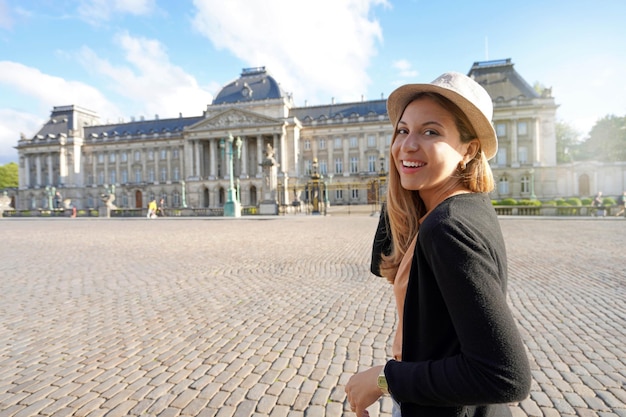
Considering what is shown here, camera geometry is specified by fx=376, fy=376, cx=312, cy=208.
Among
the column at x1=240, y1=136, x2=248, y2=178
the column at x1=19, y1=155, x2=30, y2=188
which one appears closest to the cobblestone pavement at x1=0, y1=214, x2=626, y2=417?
the column at x1=240, y1=136, x2=248, y2=178

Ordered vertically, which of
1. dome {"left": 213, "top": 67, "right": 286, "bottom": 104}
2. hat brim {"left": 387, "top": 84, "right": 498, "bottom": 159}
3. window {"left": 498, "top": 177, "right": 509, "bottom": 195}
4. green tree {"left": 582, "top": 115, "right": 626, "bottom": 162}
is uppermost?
dome {"left": 213, "top": 67, "right": 286, "bottom": 104}

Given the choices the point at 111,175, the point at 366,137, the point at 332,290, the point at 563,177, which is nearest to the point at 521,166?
the point at 563,177

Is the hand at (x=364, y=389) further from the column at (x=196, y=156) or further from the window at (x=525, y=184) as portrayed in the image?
the column at (x=196, y=156)

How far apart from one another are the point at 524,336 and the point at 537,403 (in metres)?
1.42

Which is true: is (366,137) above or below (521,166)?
above

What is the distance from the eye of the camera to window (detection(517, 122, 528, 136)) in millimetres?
53469

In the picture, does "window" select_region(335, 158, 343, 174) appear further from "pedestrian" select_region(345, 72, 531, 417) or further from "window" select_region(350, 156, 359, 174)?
"pedestrian" select_region(345, 72, 531, 417)

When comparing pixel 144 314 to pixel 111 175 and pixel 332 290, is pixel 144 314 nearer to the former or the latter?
pixel 332 290

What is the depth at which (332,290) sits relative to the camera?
20.4 ft

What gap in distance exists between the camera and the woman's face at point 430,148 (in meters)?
1.27

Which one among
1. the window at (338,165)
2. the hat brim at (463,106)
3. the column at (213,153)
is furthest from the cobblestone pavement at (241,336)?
the column at (213,153)

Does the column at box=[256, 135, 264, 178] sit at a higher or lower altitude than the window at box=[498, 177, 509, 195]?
higher

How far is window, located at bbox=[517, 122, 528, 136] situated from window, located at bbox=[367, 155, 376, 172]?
68.4 feet

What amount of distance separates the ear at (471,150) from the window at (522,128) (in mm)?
60634
